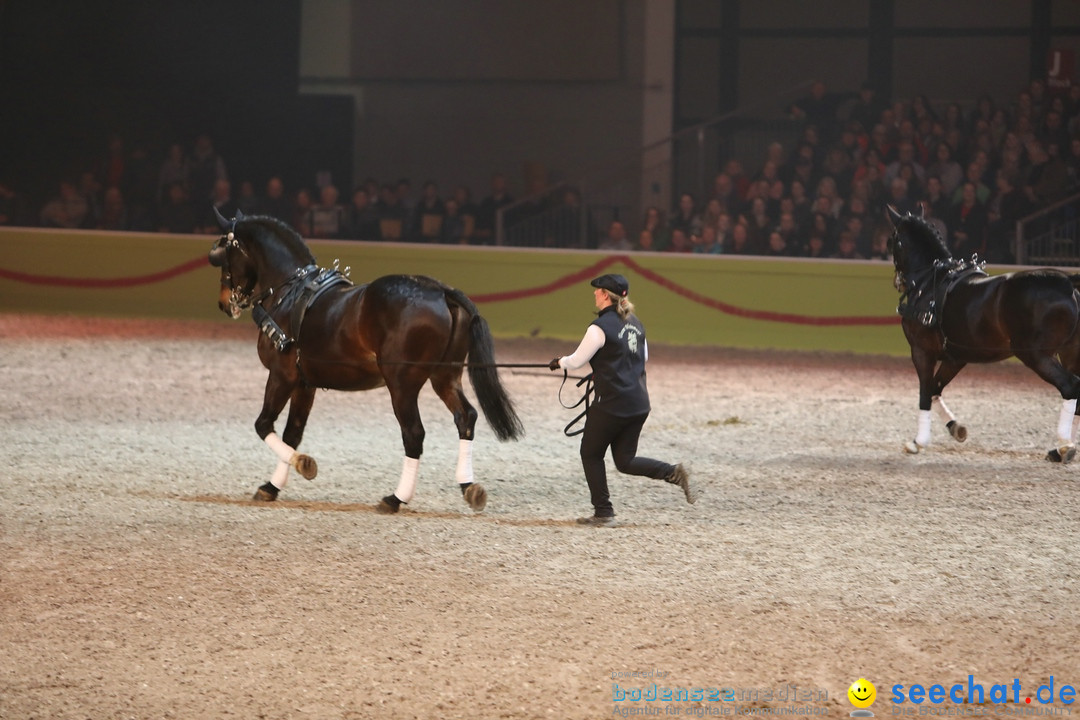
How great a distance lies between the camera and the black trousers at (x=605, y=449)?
698 centimetres

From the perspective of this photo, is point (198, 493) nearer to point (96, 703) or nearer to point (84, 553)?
point (84, 553)

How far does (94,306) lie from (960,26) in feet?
43.8

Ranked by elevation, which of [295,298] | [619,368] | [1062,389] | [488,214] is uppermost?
[488,214]

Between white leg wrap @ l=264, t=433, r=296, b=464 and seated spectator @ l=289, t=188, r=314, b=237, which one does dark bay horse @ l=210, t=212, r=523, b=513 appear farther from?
seated spectator @ l=289, t=188, r=314, b=237

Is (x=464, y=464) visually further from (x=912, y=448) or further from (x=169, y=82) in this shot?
(x=169, y=82)

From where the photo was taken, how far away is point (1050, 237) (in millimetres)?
14922

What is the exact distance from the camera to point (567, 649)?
507 cm

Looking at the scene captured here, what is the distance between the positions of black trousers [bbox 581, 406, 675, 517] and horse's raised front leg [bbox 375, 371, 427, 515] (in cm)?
104

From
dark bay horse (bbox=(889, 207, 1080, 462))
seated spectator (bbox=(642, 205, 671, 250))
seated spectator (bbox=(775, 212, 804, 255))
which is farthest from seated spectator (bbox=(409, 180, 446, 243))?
dark bay horse (bbox=(889, 207, 1080, 462))

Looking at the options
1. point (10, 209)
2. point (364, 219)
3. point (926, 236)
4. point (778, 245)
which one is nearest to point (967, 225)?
point (778, 245)

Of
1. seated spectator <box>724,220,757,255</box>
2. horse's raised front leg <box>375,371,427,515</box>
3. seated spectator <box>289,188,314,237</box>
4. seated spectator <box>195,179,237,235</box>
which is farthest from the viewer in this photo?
seated spectator <box>195,179,237,235</box>

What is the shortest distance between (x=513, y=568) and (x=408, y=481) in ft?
4.60

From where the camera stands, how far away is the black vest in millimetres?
6867

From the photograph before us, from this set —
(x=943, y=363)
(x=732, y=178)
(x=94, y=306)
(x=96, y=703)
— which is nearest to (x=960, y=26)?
(x=732, y=178)
